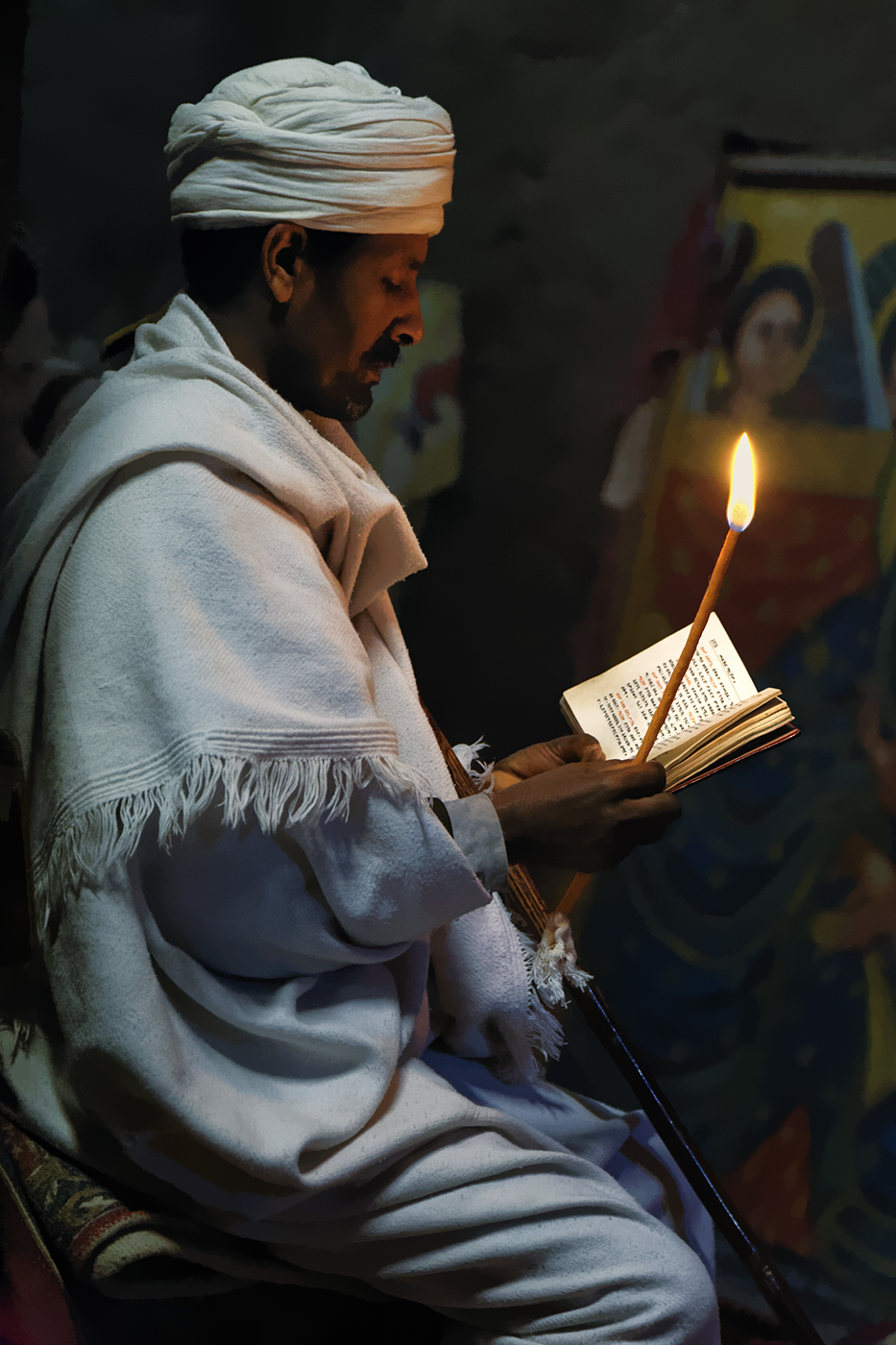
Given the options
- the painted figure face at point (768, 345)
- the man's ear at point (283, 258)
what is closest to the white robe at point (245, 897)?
the man's ear at point (283, 258)

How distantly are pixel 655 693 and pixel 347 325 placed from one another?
20.5 inches

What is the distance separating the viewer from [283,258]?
1.06m

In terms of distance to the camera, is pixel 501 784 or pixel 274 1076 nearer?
pixel 274 1076

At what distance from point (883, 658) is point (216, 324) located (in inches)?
41.7

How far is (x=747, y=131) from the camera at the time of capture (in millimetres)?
1554

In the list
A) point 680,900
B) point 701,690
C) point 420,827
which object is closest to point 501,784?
point 701,690

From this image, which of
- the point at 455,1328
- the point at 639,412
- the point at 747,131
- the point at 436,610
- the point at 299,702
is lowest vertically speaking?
the point at 455,1328

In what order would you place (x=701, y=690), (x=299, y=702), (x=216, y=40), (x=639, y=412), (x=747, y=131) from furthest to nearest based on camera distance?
(x=639, y=412), (x=747, y=131), (x=216, y=40), (x=701, y=690), (x=299, y=702)

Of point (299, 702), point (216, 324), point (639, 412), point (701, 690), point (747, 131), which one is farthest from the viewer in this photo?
point (639, 412)

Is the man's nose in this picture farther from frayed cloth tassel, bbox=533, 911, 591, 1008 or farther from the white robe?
frayed cloth tassel, bbox=533, 911, 591, 1008

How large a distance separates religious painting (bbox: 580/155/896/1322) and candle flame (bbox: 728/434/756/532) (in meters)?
0.54

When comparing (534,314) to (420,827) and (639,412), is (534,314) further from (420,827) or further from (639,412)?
(420,827)

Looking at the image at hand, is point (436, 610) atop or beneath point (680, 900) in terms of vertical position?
atop

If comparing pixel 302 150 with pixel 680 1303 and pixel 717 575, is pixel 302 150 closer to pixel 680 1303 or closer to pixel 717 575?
pixel 717 575
